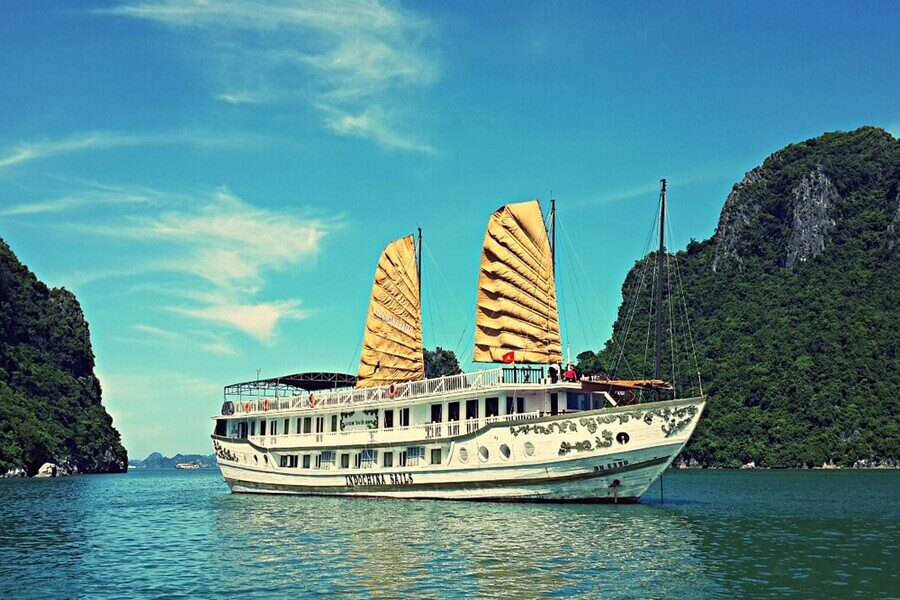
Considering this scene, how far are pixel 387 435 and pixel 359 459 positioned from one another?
221 cm

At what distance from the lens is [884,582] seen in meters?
14.8

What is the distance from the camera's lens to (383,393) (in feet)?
109

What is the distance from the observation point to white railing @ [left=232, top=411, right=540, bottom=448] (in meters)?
28.7

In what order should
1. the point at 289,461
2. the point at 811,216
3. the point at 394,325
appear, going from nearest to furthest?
the point at 289,461 < the point at 394,325 < the point at 811,216

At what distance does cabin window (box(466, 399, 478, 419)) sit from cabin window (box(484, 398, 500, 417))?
20.5 inches

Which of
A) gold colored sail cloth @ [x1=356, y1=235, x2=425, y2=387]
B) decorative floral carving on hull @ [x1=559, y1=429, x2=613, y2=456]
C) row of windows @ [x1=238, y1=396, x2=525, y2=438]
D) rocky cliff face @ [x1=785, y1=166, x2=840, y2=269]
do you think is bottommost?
decorative floral carving on hull @ [x1=559, y1=429, x2=613, y2=456]

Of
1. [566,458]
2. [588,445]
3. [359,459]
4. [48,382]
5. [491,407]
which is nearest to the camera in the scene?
[588,445]

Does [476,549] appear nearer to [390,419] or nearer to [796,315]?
[390,419]

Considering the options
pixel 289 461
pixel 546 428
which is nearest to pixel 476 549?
pixel 546 428

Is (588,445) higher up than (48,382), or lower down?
lower down

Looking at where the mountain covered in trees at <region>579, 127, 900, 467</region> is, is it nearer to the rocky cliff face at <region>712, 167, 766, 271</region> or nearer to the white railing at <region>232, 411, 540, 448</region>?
the rocky cliff face at <region>712, 167, 766, 271</region>

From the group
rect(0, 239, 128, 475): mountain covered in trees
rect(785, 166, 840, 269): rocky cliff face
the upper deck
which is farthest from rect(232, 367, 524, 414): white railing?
rect(785, 166, 840, 269): rocky cliff face

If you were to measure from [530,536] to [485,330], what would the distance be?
14.3 metres

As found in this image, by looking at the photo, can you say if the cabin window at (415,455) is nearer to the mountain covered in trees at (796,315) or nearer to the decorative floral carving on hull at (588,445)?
the decorative floral carving on hull at (588,445)
